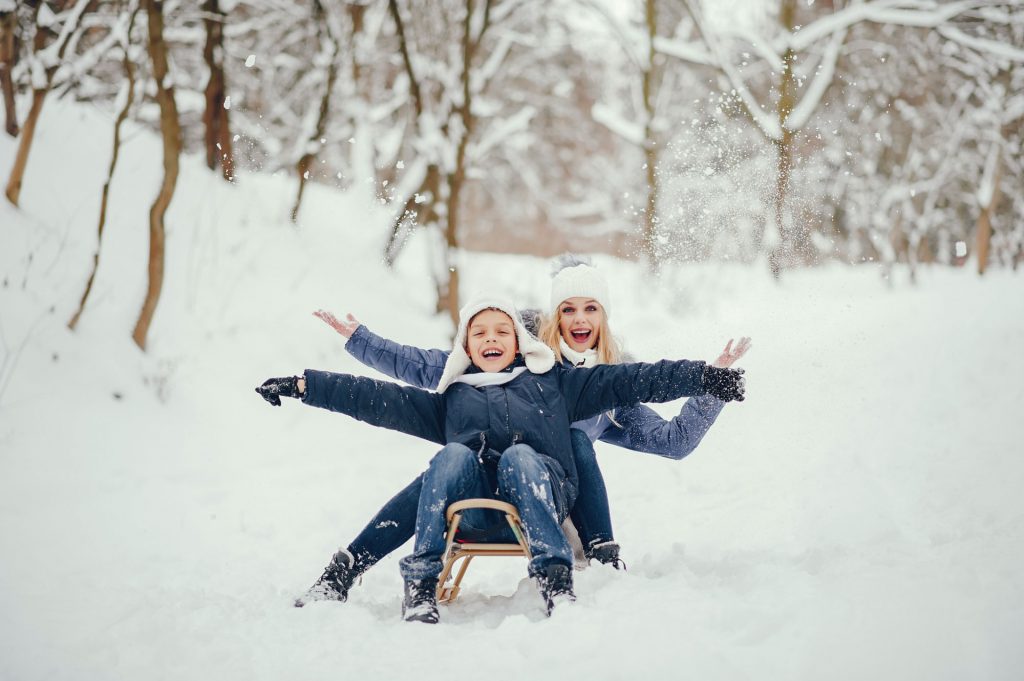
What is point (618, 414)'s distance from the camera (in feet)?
11.4

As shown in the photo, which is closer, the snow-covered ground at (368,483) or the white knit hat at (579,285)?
the snow-covered ground at (368,483)

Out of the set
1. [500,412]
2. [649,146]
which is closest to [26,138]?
[500,412]

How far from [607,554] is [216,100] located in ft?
20.2

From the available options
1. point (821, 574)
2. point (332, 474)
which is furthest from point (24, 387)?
point (821, 574)

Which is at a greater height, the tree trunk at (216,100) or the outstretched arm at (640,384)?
the tree trunk at (216,100)

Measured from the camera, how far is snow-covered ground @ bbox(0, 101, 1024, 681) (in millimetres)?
2262

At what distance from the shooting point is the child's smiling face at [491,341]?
3.07 metres

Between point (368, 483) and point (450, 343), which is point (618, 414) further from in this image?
point (450, 343)

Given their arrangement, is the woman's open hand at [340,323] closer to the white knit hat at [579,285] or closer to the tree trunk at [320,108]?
the white knit hat at [579,285]

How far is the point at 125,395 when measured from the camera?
4.82 meters

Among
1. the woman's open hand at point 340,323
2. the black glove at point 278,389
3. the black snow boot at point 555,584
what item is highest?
the woman's open hand at point 340,323

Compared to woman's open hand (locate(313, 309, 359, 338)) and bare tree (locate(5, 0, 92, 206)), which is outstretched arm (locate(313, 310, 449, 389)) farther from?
→ bare tree (locate(5, 0, 92, 206))

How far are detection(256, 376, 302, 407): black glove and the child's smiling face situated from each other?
0.65 meters

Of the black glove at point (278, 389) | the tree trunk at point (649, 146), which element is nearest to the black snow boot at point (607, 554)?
the black glove at point (278, 389)
